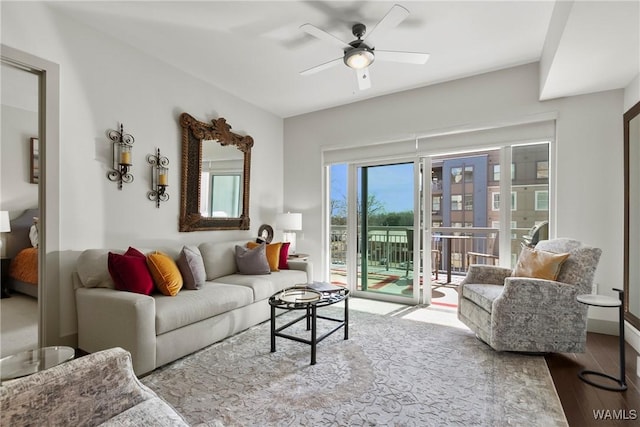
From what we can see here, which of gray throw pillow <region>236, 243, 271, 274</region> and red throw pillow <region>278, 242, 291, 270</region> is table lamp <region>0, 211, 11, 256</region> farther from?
red throw pillow <region>278, 242, 291, 270</region>

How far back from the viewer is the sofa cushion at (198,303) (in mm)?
2338

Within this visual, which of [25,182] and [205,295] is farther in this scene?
[205,295]

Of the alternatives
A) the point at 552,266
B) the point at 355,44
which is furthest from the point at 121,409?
the point at 552,266

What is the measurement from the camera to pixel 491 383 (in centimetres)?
212

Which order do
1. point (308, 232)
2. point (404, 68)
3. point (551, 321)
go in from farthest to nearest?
point (308, 232) → point (404, 68) → point (551, 321)

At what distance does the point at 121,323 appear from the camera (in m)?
2.20

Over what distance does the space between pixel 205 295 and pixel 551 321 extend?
283cm

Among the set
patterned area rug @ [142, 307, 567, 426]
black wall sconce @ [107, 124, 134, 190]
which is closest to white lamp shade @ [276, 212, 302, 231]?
patterned area rug @ [142, 307, 567, 426]

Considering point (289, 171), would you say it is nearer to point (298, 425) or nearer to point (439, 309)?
point (439, 309)

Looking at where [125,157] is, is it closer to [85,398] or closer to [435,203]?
[85,398]

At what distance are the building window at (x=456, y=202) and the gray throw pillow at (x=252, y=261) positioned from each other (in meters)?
2.53

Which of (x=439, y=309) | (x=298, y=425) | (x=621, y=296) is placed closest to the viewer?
(x=298, y=425)

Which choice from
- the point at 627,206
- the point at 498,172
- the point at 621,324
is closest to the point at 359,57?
the point at 498,172

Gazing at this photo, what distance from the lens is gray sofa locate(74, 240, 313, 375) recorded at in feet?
7.13
